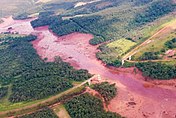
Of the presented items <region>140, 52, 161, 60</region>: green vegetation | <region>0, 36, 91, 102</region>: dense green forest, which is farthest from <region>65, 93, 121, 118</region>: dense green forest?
<region>140, 52, 161, 60</region>: green vegetation

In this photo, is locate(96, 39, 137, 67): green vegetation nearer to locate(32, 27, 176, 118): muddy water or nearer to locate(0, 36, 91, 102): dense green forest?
locate(32, 27, 176, 118): muddy water

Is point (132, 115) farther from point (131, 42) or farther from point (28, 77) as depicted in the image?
point (131, 42)

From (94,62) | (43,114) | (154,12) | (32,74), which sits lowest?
(43,114)

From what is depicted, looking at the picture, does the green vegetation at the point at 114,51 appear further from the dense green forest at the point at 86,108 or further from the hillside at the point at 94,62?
the dense green forest at the point at 86,108

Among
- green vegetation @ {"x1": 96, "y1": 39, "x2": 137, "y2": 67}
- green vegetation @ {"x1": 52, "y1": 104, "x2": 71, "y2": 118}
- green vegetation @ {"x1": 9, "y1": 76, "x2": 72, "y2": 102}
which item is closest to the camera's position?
green vegetation @ {"x1": 52, "y1": 104, "x2": 71, "y2": 118}

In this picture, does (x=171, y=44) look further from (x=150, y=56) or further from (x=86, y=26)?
(x=86, y=26)

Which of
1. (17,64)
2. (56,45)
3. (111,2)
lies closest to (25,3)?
(111,2)

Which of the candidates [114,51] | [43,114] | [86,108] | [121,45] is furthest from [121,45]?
[43,114]
